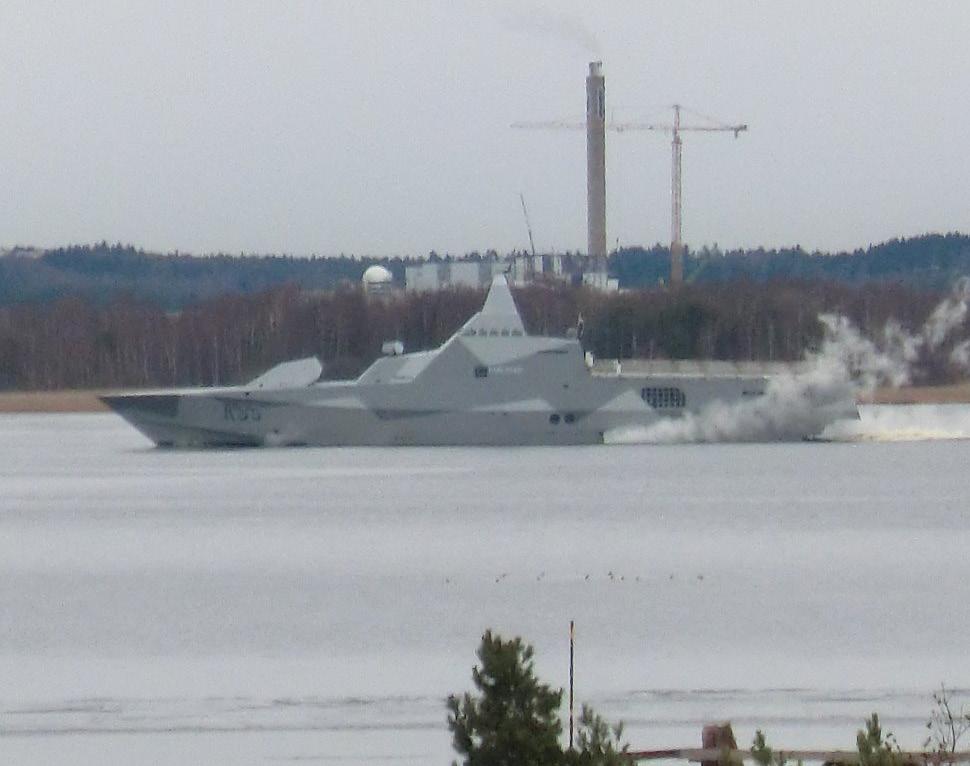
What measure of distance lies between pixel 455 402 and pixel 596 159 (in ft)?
224

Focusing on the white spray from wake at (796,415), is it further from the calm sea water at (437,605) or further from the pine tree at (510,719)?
the pine tree at (510,719)

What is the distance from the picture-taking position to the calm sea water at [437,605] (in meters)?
15.2

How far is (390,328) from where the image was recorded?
303ft

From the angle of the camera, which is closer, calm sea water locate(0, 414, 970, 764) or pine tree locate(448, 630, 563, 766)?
pine tree locate(448, 630, 563, 766)

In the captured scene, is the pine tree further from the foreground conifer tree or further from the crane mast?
the crane mast

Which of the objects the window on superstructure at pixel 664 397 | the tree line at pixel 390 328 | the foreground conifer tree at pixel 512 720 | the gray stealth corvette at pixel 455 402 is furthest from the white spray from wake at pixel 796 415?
the foreground conifer tree at pixel 512 720

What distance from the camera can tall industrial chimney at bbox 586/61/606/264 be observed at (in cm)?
11544

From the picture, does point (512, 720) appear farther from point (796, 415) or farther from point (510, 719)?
point (796, 415)

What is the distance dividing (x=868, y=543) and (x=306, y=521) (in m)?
9.24

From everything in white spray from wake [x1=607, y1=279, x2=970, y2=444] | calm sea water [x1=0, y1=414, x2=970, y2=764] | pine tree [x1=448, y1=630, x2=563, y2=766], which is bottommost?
calm sea water [x1=0, y1=414, x2=970, y2=764]

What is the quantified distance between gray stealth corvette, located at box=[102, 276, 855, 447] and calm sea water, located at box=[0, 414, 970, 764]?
6.04 meters

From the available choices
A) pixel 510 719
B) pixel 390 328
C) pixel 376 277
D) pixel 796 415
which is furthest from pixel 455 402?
pixel 376 277

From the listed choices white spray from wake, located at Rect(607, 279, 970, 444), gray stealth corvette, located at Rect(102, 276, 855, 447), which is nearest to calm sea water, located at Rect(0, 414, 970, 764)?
gray stealth corvette, located at Rect(102, 276, 855, 447)

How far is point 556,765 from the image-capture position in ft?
32.8
